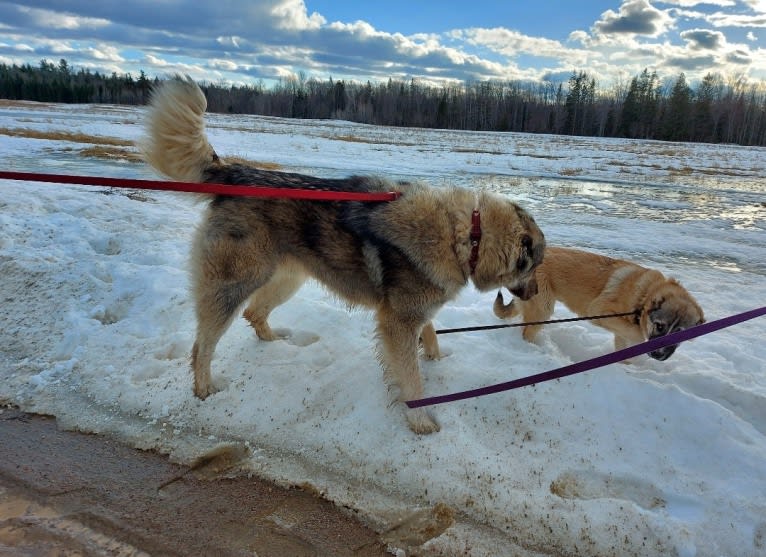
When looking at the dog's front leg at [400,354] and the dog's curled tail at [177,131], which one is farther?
the dog's front leg at [400,354]

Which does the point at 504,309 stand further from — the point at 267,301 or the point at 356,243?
the point at 267,301

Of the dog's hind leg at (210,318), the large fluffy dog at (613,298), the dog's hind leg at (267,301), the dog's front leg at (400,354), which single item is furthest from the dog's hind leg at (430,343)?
the dog's hind leg at (210,318)

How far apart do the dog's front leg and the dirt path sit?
113 cm

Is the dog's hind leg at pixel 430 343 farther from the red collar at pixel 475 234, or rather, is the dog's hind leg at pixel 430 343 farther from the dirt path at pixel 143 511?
the dirt path at pixel 143 511

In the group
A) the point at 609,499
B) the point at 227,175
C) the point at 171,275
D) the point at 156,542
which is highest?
the point at 227,175

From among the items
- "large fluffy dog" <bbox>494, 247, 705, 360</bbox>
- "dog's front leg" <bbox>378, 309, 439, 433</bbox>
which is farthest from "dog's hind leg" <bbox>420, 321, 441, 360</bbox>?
"large fluffy dog" <bbox>494, 247, 705, 360</bbox>

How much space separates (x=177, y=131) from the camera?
3.64 m

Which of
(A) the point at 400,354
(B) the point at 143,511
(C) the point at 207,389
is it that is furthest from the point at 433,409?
(B) the point at 143,511

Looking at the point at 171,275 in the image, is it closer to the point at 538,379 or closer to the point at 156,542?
the point at 156,542

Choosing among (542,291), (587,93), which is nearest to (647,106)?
(587,93)

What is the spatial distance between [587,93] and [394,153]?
86.3 meters

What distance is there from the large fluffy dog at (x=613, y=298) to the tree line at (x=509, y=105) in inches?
3438

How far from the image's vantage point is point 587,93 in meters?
97.1

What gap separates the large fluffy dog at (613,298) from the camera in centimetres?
432
